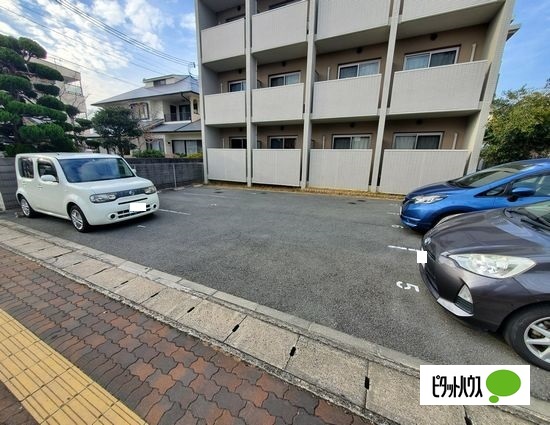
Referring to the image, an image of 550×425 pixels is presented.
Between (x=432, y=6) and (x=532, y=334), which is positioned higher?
(x=432, y=6)

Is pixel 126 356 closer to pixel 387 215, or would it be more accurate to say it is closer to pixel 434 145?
pixel 387 215

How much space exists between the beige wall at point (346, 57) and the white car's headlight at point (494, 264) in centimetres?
930

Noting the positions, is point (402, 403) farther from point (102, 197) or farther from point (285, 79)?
point (285, 79)

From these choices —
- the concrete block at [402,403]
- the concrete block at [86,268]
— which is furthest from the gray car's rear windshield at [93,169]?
the concrete block at [402,403]

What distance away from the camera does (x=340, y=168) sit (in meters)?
8.84

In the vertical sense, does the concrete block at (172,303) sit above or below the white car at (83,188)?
below

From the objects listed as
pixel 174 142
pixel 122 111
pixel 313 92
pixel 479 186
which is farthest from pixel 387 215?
pixel 174 142

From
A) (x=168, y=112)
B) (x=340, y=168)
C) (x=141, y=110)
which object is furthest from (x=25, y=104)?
(x=141, y=110)

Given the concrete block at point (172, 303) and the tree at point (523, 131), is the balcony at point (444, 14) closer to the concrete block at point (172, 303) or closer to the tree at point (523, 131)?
the tree at point (523, 131)

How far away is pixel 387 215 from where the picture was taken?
5.88 meters

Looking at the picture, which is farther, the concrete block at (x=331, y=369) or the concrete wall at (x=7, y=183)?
the concrete wall at (x=7, y=183)

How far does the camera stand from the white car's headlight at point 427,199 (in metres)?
4.00

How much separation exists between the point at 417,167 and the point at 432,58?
4.22 meters

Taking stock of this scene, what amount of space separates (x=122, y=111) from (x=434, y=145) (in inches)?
636
